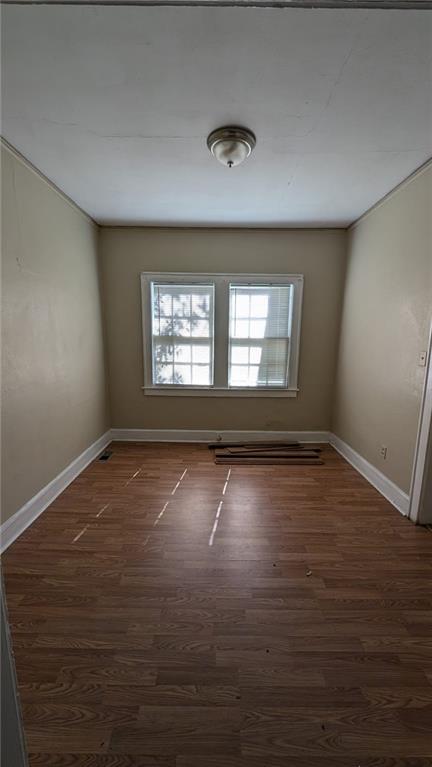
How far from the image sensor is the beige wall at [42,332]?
1901mm

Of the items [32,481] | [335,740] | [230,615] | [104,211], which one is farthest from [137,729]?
[104,211]

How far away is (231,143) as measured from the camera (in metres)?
1.73

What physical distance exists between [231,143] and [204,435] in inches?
116

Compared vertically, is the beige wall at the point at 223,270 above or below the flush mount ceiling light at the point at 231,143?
below

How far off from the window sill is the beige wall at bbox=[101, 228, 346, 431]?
0.24 feet

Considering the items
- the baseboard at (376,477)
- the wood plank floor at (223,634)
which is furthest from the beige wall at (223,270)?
the wood plank floor at (223,634)

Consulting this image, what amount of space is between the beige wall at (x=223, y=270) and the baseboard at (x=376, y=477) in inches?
18.8

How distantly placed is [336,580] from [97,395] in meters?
2.88

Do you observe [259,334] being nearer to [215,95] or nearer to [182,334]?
[182,334]

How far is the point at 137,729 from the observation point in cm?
99

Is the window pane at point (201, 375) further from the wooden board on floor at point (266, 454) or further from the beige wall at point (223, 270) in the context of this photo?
the wooden board on floor at point (266, 454)

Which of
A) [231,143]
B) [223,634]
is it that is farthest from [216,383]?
[223,634]

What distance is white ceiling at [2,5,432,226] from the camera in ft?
3.73

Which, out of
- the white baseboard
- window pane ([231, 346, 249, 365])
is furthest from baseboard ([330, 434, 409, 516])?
window pane ([231, 346, 249, 365])
